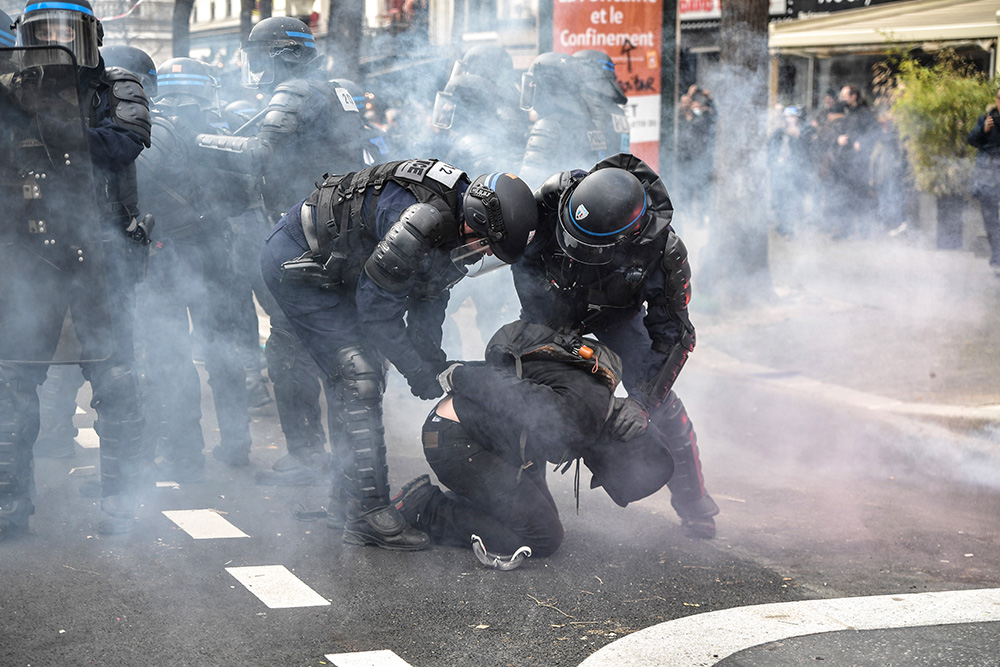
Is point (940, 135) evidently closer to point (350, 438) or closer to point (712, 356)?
point (712, 356)

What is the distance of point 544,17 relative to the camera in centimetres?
840

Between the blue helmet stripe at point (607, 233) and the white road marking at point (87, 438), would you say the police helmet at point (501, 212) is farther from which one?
the white road marking at point (87, 438)

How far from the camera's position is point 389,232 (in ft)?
10.8

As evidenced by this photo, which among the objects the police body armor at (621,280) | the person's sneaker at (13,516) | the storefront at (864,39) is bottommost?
the person's sneaker at (13,516)

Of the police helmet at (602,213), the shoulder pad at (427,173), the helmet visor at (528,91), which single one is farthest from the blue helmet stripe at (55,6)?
the helmet visor at (528,91)

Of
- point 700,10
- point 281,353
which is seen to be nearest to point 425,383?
point 281,353

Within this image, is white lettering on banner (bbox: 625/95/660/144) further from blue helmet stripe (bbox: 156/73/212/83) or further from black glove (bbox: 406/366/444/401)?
black glove (bbox: 406/366/444/401)

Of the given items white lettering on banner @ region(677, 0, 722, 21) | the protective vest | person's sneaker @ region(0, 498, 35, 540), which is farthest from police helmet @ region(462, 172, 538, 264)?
white lettering on banner @ region(677, 0, 722, 21)

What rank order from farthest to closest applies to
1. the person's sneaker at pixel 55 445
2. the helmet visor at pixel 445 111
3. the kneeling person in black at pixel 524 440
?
the helmet visor at pixel 445 111
the person's sneaker at pixel 55 445
the kneeling person in black at pixel 524 440

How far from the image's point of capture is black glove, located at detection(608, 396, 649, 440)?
3410 millimetres

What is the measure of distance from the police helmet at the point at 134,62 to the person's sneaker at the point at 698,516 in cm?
303

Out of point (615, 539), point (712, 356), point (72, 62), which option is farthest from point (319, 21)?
point (615, 539)

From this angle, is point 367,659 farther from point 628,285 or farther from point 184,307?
point 184,307

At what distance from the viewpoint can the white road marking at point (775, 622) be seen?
279cm
